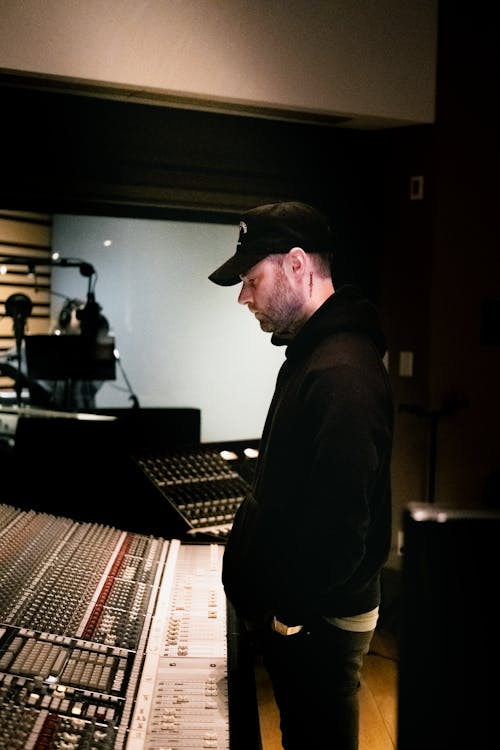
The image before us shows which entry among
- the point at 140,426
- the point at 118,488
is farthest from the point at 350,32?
the point at 118,488

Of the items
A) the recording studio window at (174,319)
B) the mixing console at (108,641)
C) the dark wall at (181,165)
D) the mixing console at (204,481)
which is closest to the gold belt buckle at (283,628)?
the mixing console at (108,641)

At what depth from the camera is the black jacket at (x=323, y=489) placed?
1365 millimetres

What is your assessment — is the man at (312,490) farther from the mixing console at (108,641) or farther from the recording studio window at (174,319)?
the recording studio window at (174,319)

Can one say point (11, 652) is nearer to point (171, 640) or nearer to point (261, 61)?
point (171, 640)

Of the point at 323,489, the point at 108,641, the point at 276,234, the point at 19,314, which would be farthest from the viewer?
the point at 19,314

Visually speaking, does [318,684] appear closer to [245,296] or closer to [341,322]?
[341,322]

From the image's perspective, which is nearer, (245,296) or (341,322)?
(341,322)

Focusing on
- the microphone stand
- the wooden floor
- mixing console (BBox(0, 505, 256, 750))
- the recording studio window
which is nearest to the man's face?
mixing console (BBox(0, 505, 256, 750))

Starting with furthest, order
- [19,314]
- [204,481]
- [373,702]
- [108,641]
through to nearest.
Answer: [19,314], [373,702], [204,481], [108,641]

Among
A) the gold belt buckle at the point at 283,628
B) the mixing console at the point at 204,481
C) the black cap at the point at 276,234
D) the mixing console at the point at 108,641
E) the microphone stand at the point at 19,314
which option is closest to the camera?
the mixing console at the point at 108,641

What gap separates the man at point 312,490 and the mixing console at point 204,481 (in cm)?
43

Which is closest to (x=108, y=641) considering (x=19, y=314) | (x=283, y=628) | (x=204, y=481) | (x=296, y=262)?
(x=283, y=628)

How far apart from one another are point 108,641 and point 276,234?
2.91 feet

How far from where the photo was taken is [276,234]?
162 cm
